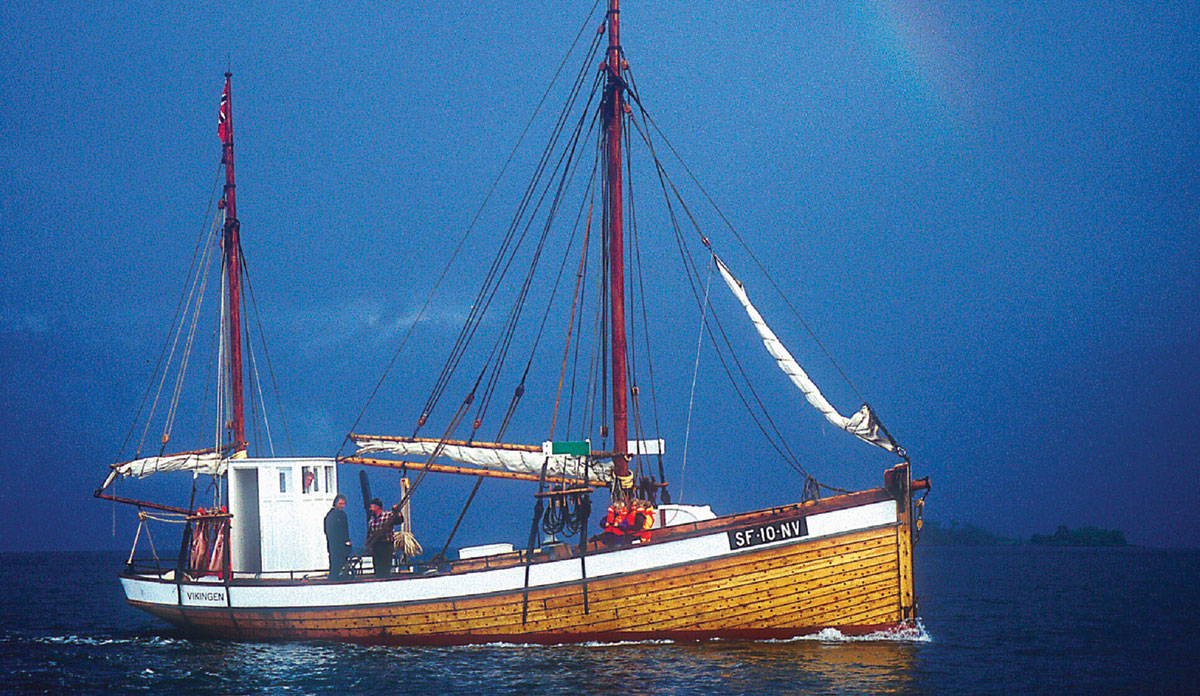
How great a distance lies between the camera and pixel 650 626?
20375 millimetres

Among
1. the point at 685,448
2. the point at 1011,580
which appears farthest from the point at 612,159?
the point at 1011,580

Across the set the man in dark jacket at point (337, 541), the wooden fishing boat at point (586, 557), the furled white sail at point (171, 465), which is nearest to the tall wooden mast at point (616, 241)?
the wooden fishing boat at point (586, 557)

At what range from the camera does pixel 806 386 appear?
833 inches

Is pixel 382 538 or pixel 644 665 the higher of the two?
pixel 382 538

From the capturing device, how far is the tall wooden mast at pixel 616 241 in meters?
22.5

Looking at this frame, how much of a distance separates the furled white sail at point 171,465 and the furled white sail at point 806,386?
14.7m

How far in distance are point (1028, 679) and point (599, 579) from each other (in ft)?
29.3

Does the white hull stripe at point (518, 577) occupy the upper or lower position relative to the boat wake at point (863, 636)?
upper

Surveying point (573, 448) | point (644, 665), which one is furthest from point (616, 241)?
point (644, 665)

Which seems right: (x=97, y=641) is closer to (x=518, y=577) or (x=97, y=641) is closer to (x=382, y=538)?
(x=382, y=538)

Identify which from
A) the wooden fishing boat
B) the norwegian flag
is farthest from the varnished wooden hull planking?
the norwegian flag

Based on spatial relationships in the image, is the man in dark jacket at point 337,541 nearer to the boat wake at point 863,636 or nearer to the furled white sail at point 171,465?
the furled white sail at point 171,465

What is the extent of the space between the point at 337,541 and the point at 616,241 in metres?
9.01

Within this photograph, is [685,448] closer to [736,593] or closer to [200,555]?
[736,593]
